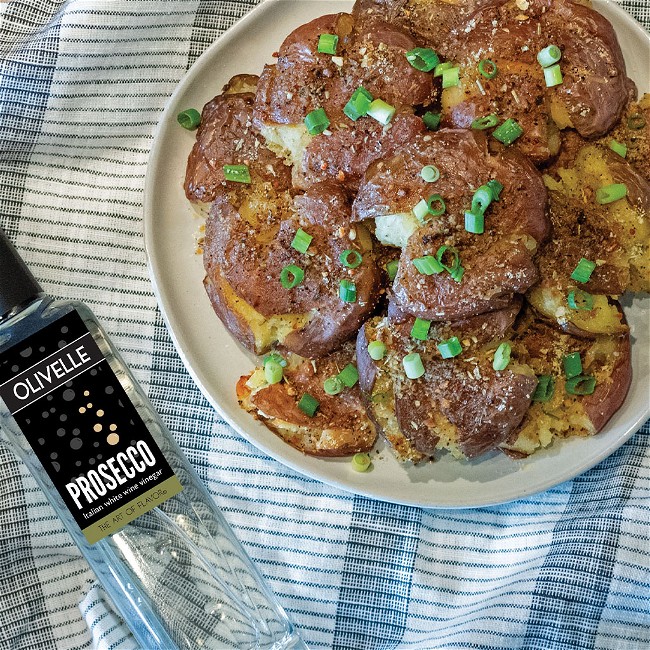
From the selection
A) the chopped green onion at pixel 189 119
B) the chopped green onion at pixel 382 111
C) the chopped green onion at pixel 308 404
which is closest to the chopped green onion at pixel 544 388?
the chopped green onion at pixel 308 404

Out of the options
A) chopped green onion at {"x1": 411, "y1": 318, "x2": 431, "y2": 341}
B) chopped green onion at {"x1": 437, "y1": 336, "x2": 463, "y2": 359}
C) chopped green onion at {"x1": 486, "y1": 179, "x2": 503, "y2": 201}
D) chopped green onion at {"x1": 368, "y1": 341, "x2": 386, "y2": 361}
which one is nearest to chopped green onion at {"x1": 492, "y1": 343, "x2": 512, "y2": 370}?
chopped green onion at {"x1": 437, "y1": 336, "x2": 463, "y2": 359}

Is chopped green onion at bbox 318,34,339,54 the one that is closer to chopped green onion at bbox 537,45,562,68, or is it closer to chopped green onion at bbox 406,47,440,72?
chopped green onion at bbox 406,47,440,72

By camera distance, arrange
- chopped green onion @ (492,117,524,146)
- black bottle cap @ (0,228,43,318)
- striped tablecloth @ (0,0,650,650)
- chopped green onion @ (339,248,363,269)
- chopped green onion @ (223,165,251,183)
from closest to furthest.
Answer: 1. black bottle cap @ (0,228,43,318)
2. chopped green onion @ (492,117,524,146)
3. chopped green onion @ (339,248,363,269)
4. chopped green onion @ (223,165,251,183)
5. striped tablecloth @ (0,0,650,650)

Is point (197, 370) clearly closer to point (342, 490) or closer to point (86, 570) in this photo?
point (342, 490)

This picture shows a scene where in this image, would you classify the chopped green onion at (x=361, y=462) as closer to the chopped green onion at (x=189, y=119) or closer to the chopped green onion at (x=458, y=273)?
the chopped green onion at (x=458, y=273)

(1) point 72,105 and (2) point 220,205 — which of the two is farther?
(1) point 72,105

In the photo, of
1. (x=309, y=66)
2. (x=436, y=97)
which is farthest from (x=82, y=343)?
(x=436, y=97)
